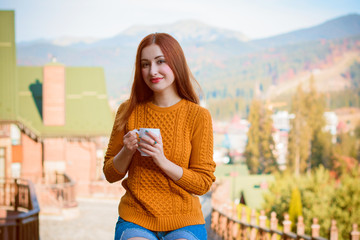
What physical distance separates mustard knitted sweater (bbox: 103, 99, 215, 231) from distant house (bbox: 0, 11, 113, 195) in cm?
1299

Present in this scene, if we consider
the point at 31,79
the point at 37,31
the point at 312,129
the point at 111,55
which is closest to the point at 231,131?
the point at 312,129

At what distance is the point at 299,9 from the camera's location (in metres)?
55.0

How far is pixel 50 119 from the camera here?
53.1 ft

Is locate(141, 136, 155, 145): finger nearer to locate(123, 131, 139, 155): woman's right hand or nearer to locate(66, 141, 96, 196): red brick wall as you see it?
locate(123, 131, 139, 155): woman's right hand

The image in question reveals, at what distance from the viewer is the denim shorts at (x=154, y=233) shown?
150 cm

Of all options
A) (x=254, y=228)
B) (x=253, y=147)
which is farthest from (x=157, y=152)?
(x=253, y=147)

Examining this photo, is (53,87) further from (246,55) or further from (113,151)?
(246,55)

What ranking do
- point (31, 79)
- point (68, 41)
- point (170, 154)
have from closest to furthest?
point (170, 154), point (31, 79), point (68, 41)

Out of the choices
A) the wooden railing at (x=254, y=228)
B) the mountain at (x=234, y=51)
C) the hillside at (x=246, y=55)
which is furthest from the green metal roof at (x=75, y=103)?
the hillside at (x=246, y=55)

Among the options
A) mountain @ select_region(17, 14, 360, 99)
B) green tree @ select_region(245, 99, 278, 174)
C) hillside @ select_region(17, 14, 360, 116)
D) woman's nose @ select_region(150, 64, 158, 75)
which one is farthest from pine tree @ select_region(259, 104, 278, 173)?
woman's nose @ select_region(150, 64, 158, 75)

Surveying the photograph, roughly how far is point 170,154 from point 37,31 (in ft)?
102

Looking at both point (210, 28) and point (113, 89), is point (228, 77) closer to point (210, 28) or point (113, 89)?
point (210, 28)

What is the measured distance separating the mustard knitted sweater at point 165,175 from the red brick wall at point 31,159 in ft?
49.1

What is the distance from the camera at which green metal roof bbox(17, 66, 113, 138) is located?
16.7 metres
